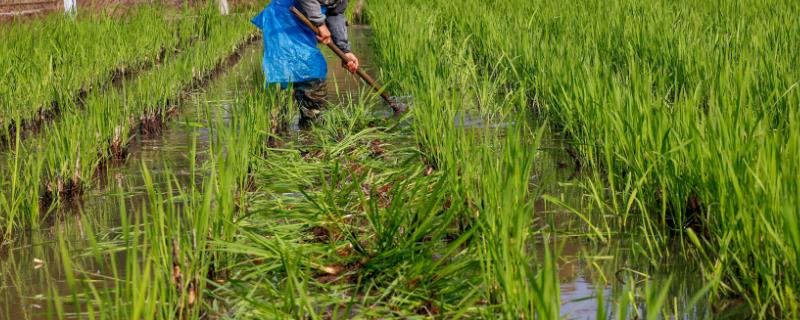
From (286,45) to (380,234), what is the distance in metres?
2.69

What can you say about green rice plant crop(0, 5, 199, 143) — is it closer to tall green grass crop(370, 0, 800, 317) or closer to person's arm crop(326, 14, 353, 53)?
person's arm crop(326, 14, 353, 53)

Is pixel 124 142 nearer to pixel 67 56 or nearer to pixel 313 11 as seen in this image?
pixel 313 11

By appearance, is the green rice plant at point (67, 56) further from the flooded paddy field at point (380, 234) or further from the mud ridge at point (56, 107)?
the flooded paddy field at point (380, 234)

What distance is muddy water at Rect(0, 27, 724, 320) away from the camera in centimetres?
264

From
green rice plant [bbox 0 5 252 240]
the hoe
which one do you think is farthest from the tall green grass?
green rice plant [bbox 0 5 252 240]

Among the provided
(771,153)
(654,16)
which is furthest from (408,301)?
(654,16)

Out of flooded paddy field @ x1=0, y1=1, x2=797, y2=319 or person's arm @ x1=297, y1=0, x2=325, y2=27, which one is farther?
person's arm @ x1=297, y1=0, x2=325, y2=27

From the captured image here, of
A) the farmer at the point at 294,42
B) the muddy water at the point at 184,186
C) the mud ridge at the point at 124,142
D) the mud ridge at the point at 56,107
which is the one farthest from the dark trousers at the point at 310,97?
the mud ridge at the point at 56,107

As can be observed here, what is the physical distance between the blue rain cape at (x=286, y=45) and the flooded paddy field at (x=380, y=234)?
0.29 m

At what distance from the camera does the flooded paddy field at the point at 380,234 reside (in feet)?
7.66

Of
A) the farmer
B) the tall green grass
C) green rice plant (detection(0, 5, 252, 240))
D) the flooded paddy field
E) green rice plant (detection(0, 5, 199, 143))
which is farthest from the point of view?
green rice plant (detection(0, 5, 199, 143))

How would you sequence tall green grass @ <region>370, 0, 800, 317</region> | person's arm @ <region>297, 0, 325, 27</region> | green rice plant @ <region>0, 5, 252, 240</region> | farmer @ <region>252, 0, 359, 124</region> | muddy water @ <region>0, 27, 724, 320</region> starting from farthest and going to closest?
farmer @ <region>252, 0, 359, 124</region>
person's arm @ <region>297, 0, 325, 27</region>
green rice plant @ <region>0, 5, 252, 240</region>
muddy water @ <region>0, 27, 724, 320</region>
tall green grass @ <region>370, 0, 800, 317</region>

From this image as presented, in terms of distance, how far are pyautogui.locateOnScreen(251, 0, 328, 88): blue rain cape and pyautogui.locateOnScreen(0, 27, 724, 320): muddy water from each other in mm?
474

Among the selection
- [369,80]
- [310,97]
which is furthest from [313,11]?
[310,97]
